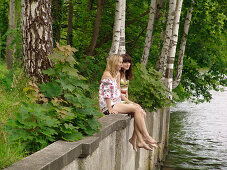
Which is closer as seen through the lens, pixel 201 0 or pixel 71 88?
pixel 71 88

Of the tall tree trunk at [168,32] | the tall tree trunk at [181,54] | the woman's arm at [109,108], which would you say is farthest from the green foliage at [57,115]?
the tall tree trunk at [181,54]

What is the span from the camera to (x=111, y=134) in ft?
17.2

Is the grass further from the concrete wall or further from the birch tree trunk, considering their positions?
the birch tree trunk

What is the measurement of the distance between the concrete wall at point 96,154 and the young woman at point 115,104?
0.18m

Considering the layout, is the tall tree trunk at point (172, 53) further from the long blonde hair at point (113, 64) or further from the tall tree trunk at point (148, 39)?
the long blonde hair at point (113, 64)

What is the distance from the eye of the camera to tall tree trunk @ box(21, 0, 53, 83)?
→ 20.7ft

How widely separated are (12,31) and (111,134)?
20.4ft

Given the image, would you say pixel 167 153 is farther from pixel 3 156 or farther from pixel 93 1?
pixel 3 156

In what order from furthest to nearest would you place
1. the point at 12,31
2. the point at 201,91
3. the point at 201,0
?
the point at 201,91, the point at 201,0, the point at 12,31

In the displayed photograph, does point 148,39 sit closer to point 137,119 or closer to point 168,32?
point 168,32

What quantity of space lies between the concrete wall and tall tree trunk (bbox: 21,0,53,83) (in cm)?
160

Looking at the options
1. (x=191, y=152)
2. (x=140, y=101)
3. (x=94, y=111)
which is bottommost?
(x=191, y=152)

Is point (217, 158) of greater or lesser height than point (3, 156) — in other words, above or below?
below

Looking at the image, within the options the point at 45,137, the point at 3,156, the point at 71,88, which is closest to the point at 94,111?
the point at 71,88
